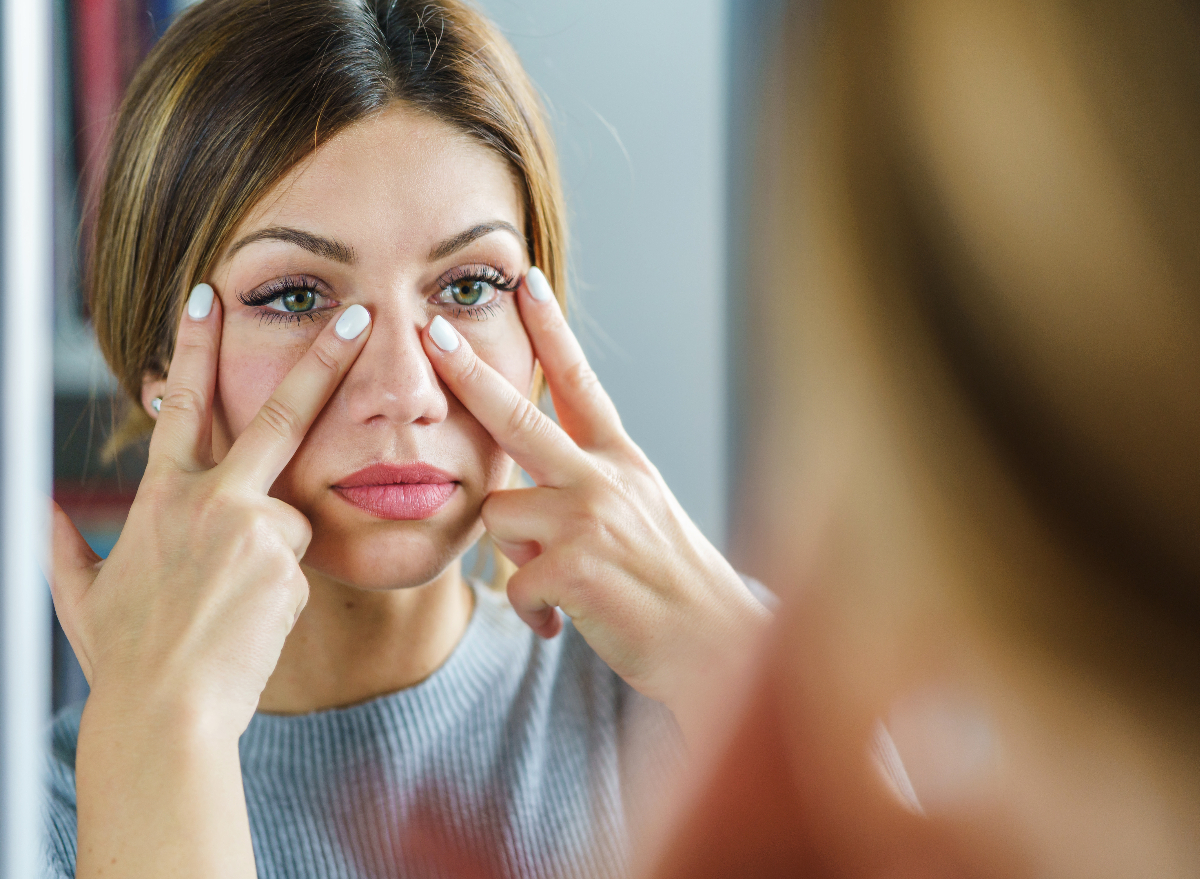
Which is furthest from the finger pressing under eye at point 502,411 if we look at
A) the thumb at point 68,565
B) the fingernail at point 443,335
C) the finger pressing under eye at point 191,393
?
the thumb at point 68,565

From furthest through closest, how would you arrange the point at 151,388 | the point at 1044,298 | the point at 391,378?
the point at 151,388 → the point at 391,378 → the point at 1044,298

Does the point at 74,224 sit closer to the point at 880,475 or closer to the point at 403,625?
the point at 403,625

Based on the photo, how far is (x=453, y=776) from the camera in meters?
0.58

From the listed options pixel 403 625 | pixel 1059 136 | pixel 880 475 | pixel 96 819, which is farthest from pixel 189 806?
pixel 1059 136

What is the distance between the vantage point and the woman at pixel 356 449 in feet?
1.58

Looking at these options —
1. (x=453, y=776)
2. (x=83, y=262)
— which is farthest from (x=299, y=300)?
(x=453, y=776)

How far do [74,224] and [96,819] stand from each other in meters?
0.41

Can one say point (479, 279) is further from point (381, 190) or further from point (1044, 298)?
point (1044, 298)

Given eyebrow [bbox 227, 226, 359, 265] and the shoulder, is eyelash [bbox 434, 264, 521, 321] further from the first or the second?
the shoulder

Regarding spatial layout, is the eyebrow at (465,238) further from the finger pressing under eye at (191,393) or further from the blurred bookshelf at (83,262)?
the blurred bookshelf at (83,262)

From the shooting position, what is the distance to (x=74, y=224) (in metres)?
0.61

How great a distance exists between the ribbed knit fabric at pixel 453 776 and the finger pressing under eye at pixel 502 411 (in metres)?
0.18

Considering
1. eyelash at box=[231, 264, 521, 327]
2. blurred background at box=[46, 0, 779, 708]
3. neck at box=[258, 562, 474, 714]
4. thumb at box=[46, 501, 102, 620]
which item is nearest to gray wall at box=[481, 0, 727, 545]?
blurred background at box=[46, 0, 779, 708]

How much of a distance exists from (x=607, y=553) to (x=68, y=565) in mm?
317
